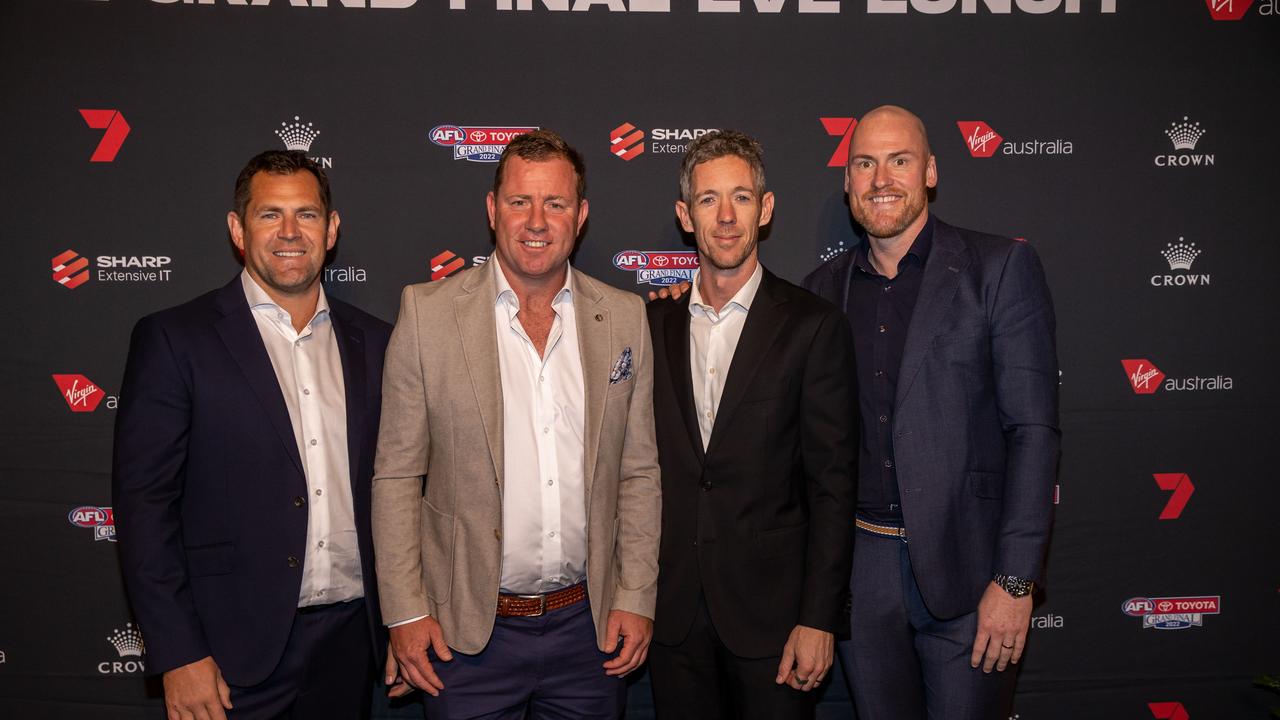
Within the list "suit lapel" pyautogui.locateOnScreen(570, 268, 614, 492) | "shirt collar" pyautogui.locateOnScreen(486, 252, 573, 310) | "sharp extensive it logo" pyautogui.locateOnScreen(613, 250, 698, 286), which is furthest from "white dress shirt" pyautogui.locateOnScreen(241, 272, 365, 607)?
"sharp extensive it logo" pyautogui.locateOnScreen(613, 250, 698, 286)

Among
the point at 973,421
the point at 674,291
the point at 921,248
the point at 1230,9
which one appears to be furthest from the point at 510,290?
the point at 1230,9

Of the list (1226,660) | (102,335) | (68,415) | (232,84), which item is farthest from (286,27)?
(1226,660)

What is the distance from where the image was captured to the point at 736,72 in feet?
→ 11.0

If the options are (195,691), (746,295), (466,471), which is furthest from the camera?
(746,295)

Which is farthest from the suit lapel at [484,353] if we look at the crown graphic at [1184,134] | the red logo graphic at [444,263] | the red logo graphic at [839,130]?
the crown graphic at [1184,134]

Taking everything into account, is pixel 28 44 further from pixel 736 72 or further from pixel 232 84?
pixel 736 72

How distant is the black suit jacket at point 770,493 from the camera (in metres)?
2.25

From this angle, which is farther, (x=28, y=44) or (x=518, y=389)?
(x=28, y=44)

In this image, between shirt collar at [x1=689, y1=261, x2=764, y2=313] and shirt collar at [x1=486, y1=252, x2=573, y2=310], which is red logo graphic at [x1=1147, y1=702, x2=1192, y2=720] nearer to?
shirt collar at [x1=689, y1=261, x2=764, y2=313]

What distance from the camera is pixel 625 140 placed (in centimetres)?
→ 336

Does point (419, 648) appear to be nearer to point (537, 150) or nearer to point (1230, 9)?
point (537, 150)

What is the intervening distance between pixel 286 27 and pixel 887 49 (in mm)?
2612

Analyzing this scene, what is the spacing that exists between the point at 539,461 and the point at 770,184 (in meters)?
1.80

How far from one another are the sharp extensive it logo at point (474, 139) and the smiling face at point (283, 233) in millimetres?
1025
